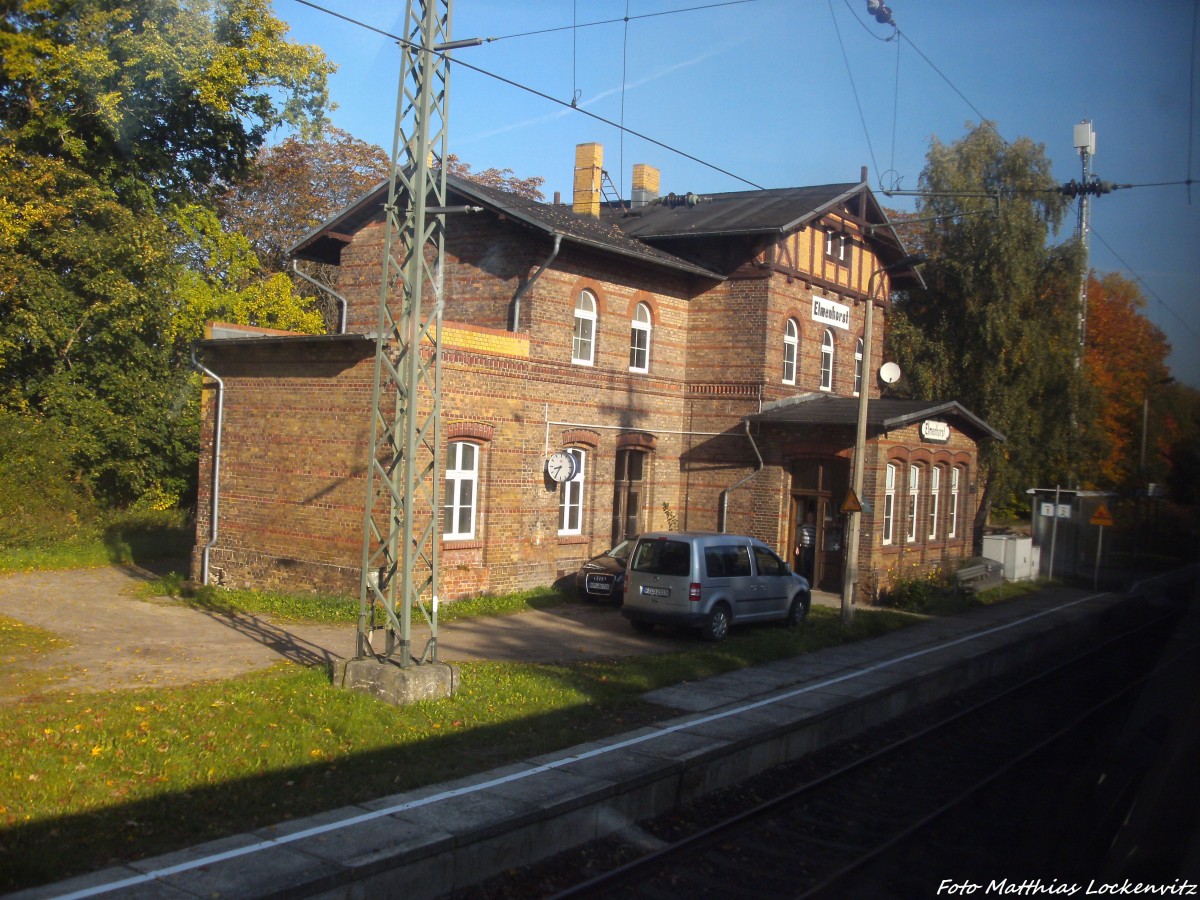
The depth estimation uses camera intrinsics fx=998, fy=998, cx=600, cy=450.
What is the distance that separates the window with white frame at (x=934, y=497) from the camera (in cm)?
2570

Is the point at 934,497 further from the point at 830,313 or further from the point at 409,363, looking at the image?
the point at 409,363

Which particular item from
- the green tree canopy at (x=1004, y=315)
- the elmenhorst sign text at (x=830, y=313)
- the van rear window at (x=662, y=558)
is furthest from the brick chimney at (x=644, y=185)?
the van rear window at (x=662, y=558)

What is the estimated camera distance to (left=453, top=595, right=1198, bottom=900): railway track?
732 centimetres

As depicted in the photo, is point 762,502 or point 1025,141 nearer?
point 762,502

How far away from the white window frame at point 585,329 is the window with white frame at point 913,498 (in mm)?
8723

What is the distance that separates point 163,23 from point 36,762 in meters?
22.6

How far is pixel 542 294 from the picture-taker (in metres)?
20.2

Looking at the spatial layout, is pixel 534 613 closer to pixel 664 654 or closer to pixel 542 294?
pixel 664 654

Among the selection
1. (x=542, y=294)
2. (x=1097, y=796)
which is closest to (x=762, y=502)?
(x=542, y=294)

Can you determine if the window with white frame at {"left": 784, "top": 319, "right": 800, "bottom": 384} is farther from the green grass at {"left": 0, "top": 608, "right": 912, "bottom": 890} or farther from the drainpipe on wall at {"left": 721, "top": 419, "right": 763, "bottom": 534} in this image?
the green grass at {"left": 0, "top": 608, "right": 912, "bottom": 890}

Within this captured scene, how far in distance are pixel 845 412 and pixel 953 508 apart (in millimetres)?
6689

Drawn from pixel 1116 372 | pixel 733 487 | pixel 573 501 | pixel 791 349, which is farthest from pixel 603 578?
pixel 1116 372

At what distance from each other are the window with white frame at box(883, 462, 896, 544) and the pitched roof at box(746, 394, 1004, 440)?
141cm

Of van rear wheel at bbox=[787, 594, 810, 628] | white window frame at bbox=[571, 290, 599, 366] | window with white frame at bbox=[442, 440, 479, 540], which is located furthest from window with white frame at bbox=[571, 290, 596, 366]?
van rear wheel at bbox=[787, 594, 810, 628]
